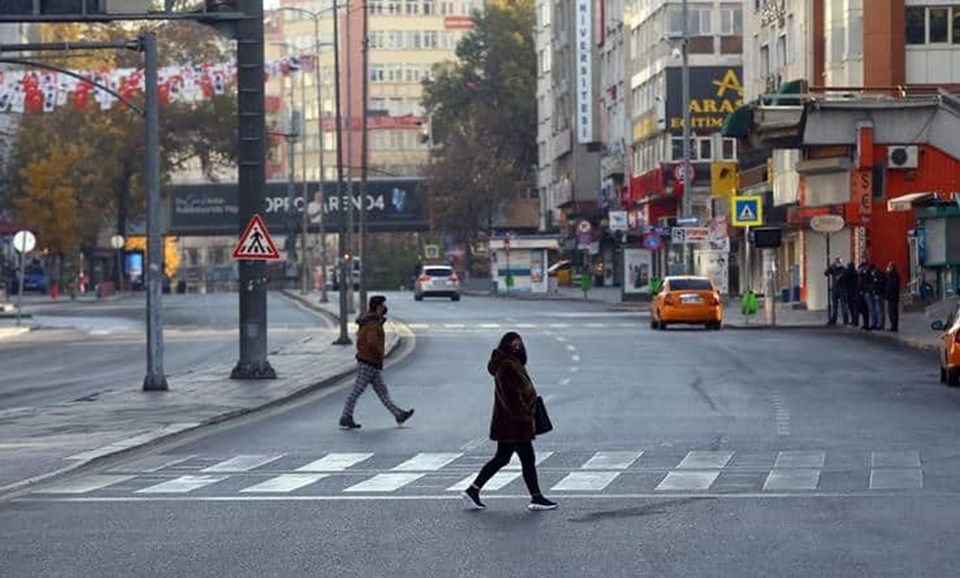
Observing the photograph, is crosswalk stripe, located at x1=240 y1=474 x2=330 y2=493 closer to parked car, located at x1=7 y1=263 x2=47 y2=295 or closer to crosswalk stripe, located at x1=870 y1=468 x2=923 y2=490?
crosswalk stripe, located at x1=870 y1=468 x2=923 y2=490

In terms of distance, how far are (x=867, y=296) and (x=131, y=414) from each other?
29331mm

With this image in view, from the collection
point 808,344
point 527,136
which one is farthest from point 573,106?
point 808,344

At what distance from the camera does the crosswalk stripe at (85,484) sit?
1992cm

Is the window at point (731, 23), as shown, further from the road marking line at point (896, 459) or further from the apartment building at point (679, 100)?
the road marking line at point (896, 459)

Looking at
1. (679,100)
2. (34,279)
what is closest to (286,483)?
(679,100)

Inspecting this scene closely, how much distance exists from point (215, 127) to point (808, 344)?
8053 cm

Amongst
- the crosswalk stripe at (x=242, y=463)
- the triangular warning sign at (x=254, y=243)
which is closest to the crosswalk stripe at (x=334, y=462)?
the crosswalk stripe at (x=242, y=463)

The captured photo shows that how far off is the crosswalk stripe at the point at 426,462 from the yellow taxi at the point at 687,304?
35928 millimetres

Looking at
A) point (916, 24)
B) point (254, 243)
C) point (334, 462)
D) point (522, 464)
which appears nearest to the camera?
point (522, 464)

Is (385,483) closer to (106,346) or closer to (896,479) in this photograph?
(896,479)

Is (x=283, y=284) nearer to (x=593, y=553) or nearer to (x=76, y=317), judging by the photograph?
(x=76, y=317)

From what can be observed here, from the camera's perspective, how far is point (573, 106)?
428ft

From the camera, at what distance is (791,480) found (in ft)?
64.2

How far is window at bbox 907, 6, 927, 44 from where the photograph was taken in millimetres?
67375
